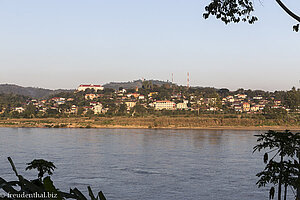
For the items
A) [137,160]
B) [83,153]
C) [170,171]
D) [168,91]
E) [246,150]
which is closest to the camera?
[170,171]

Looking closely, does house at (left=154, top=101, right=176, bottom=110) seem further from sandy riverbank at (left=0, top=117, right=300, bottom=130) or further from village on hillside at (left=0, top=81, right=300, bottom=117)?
sandy riverbank at (left=0, top=117, right=300, bottom=130)

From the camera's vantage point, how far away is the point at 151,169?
21047 millimetres

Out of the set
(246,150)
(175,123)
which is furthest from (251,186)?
(175,123)

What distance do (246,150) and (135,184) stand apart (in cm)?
1388

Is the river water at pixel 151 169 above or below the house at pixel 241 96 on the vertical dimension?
below

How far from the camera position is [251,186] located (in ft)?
55.4

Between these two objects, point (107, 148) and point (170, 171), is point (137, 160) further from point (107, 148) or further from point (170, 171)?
point (107, 148)

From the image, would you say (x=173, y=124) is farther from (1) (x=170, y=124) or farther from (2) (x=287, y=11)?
(2) (x=287, y=11)

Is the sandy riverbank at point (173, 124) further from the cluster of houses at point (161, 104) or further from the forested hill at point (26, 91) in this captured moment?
the forested hill at point (26, 91)

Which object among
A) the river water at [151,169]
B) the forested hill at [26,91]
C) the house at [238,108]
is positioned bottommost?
the river water at [151,169]

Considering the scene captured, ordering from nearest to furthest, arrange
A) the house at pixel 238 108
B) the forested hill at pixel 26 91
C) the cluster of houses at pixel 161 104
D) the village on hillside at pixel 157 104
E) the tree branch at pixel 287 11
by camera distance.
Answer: the tree branch at pixel 287 11
the village on hillside at pixel 157 104
the cluster of houses at pixel 161 104
the house at pixel 238 108
the forested hill at pixel 26 91

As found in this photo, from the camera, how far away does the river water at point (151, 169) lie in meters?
15.8

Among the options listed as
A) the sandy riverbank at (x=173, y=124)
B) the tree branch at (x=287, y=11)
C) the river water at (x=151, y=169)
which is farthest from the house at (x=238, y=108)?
the tree branch at (x=287, y=11)

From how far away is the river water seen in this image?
1575 centimetres
